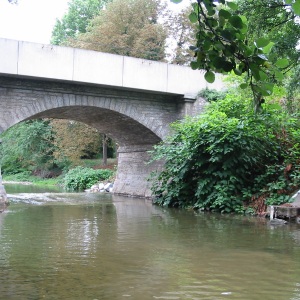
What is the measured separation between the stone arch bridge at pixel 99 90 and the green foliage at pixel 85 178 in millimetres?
6480

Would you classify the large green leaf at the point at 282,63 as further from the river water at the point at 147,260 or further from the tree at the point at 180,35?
the tree at the point at 180,35

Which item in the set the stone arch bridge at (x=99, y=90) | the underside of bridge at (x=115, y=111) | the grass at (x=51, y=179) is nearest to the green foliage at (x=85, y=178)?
the grass at (x=51, y=179)

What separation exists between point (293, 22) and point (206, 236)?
10.9 feet

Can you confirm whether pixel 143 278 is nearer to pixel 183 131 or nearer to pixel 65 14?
pixel 183 131

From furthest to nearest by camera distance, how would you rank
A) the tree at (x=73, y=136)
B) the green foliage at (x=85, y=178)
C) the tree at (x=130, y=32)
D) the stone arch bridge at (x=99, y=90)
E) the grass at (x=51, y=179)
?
1. the grass at (x=51, y=179)
2. the tree at (x=73, y=136)
3. the tree at (x=130, y=32)
4. the green foliage at (x=85, y=178)
5. the stone arch bridge at (x=99, y=90)

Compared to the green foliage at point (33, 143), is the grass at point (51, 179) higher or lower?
lower

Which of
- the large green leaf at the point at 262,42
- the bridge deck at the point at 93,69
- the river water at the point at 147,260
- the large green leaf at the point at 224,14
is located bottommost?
the river water at the point at 147,260

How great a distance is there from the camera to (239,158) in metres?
10.8

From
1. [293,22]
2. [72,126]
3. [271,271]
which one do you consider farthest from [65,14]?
[271,271]

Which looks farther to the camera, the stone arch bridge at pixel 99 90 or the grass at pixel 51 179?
the grass at pixel 51 179

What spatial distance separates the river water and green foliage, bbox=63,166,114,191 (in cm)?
1435

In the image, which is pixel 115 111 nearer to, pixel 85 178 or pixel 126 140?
pixel 126 140

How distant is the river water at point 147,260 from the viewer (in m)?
3.68

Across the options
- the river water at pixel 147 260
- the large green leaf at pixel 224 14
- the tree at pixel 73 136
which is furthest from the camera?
the tree at pixel 73 136
